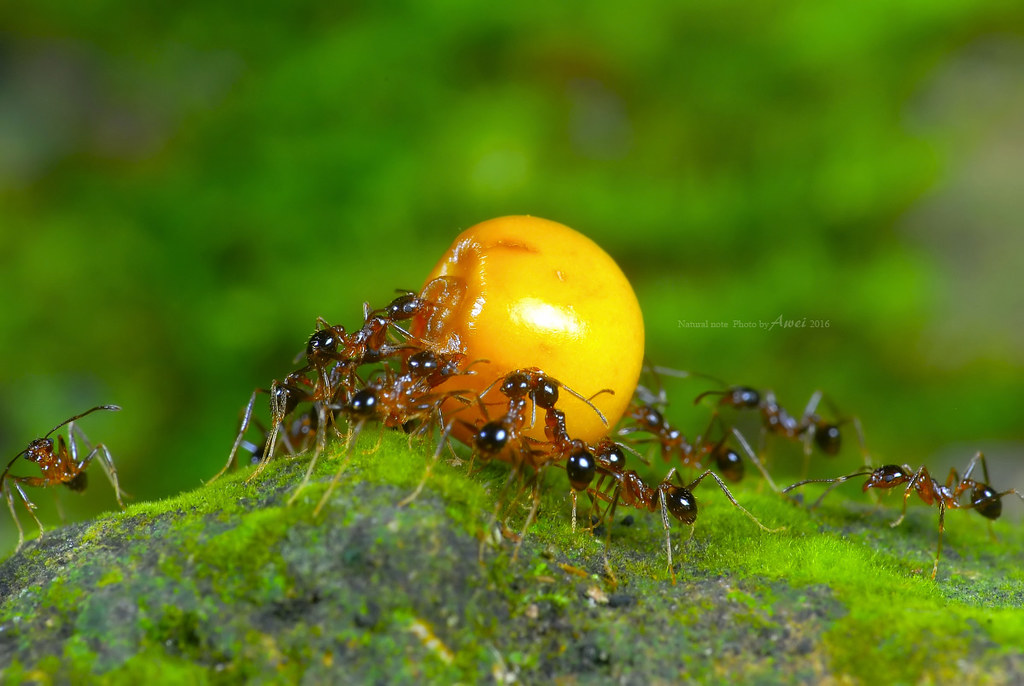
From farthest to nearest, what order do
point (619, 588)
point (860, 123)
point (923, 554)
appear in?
point (860, 123), point (923, 554), point (619, 588)

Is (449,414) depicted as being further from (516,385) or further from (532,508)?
(532,508)

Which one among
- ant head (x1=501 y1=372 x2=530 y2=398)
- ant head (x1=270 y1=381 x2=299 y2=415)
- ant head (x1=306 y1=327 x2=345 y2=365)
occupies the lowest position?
ant head (x1=270 y1=381 x2=299 y2=415)

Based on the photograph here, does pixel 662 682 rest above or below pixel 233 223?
below

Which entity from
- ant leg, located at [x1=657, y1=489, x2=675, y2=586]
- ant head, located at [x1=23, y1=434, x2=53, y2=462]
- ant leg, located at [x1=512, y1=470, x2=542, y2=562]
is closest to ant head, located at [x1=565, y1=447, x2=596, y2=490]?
ant leg, located at [x1=512, y1=470, x2=542, y2=562]

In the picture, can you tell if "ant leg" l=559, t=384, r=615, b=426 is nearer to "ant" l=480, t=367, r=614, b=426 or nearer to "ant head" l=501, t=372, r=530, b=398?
"ant" l=480, t=367, r=614, b=426

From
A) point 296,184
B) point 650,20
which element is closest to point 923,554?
point 650,20

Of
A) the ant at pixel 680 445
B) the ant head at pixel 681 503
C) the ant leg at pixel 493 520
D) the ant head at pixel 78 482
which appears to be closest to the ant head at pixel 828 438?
the ant at pixel 680 445

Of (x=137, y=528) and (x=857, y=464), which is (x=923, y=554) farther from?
(x=137, y=528)

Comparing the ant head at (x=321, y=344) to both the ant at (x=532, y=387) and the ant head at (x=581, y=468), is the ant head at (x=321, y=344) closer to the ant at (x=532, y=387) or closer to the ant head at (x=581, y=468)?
the ant at (x=532, y=387)
